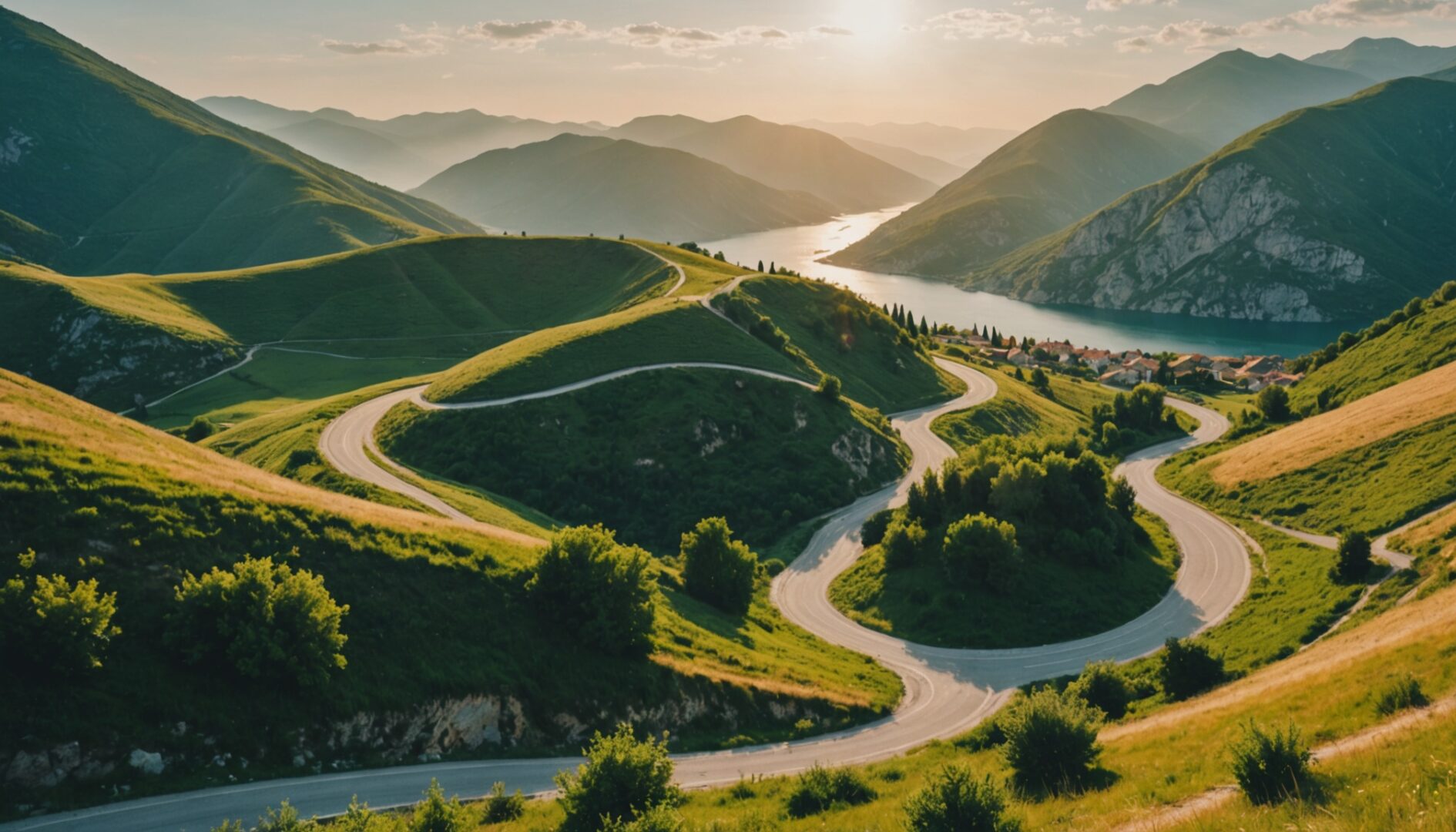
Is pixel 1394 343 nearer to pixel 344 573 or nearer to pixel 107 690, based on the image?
pixel 344 573

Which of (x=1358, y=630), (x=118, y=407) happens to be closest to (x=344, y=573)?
(x=1358, y=630)

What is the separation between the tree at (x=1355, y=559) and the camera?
51.0 m

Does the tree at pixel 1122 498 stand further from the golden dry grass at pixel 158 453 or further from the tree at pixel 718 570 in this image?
the golden dry grass at pixel 158 453

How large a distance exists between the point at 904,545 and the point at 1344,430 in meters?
47.8

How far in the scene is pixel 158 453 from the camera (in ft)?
130

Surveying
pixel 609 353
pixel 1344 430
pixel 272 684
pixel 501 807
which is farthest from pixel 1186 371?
pixel 272 684

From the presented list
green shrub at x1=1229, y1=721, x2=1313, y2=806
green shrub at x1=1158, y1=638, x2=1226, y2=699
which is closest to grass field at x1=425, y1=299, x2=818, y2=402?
green shrub at x1=1158, y1=638, x2=1226, y2=699

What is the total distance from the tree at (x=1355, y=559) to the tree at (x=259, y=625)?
6128 centimetres

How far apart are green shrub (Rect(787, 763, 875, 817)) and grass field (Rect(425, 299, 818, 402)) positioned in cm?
7361

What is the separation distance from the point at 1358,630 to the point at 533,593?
41.6m

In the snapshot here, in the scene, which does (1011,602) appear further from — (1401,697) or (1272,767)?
(1272,767)

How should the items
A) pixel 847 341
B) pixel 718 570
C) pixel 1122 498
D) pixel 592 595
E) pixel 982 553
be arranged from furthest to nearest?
1. pixel 847 341
2. pixel 1122 498
3. pixel 982 553
4. pixel 718 570
5. pixel 592 595

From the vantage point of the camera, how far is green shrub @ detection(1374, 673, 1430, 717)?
801 inches

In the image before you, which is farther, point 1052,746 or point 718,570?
point 718,570
